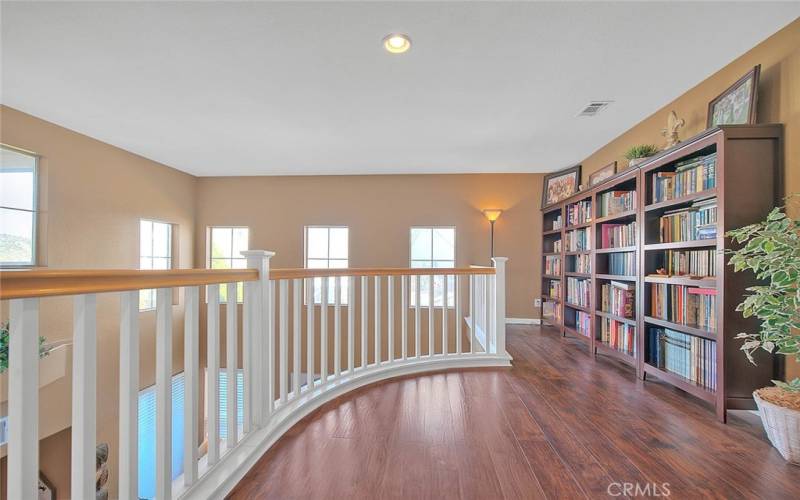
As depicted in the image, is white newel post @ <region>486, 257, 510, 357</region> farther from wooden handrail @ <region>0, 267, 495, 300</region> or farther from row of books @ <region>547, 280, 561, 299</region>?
wooden handrail @ <region>0, 267, 495, 300</region>

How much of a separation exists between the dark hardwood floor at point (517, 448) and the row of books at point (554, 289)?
191 centimetres

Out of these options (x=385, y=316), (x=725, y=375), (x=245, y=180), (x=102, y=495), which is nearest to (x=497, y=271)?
(x=725, y=375)

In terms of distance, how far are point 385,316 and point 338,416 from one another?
3.21 meters

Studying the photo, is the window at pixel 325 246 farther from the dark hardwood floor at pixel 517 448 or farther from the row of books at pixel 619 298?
the row of books at pixel 619 298

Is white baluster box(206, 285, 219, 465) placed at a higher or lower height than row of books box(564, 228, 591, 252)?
lower

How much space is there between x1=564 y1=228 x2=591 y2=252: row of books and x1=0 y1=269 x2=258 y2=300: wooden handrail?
3542 mm

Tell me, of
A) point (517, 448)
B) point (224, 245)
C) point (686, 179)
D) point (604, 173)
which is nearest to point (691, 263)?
point (686, 179)

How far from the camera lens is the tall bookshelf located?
1.79 meters

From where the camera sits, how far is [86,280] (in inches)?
32.7

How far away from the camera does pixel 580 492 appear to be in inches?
50.6

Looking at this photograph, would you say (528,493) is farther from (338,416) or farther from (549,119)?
(549,119)

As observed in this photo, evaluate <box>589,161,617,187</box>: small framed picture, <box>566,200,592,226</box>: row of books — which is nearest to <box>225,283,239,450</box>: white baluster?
<box>566,200,592,226</box>: row of books

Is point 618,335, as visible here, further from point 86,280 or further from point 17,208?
point 17,208

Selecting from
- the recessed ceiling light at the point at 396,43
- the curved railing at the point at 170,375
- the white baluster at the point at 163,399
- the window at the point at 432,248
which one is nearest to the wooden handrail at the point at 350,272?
the curved railing at the point at 170,375
